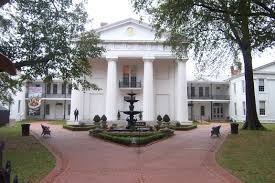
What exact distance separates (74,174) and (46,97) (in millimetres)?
53448

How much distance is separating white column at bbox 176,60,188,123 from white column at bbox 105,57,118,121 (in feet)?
24.9

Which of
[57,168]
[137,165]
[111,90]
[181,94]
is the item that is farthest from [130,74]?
[57,168]

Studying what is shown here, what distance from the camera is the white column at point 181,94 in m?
47.3

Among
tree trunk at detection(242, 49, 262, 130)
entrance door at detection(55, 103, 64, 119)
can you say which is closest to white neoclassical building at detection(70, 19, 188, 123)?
tree trunk at detection(242, 49, 262, 130)

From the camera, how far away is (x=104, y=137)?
24625 millimetres

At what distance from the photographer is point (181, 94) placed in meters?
48.1

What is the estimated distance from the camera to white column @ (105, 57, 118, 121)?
46.2m

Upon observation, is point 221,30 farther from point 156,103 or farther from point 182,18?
point 156,103

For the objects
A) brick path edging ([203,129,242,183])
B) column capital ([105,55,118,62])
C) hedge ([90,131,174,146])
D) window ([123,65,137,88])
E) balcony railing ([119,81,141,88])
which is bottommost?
brick path edging ([203,129,242,183])

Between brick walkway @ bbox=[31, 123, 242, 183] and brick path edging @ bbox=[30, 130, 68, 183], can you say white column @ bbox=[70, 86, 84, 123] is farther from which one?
brick path edging @ bbox=[30, 130, 68, 183]

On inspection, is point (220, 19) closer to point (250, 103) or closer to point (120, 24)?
point (250, 103)

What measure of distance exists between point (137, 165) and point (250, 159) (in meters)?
4.49

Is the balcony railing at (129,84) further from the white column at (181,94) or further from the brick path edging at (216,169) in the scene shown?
the brick path edging at (216,169)

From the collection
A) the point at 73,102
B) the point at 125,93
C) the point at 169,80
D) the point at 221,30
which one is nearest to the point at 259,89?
the point at 169,80
